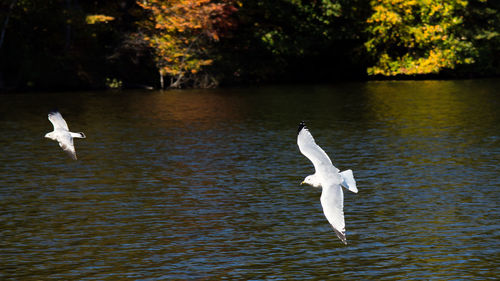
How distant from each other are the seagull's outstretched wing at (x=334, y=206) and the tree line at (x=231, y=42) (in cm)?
4296

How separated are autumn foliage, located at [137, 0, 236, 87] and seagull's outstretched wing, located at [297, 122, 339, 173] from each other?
4229 centimetres

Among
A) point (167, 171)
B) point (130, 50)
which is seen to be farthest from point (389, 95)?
point (167, 171)

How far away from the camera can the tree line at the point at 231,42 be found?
56.0m

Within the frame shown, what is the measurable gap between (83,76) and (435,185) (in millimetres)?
41176

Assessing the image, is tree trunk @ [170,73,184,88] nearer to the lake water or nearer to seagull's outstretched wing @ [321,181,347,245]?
the lake water

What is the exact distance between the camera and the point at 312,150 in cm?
1345

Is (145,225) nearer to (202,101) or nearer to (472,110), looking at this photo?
(472,110)

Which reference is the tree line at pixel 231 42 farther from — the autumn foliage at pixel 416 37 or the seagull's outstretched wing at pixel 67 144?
the seagull's outstretched wing at pixel 67 144

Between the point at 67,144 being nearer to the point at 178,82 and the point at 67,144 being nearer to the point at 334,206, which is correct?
the point at 334,206

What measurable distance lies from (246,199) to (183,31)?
3886 cm

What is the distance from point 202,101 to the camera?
47.0 m

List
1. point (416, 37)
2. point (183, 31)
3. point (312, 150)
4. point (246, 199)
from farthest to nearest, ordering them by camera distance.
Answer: point (416, 37) < point (183, 31) < point (246, 199) < point (312, 150)

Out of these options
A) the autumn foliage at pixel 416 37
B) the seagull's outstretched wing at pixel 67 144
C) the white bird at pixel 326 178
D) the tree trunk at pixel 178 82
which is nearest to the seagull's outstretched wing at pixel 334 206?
the white bird at pixel 326 178

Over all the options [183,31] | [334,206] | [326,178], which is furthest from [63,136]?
[183,31]
